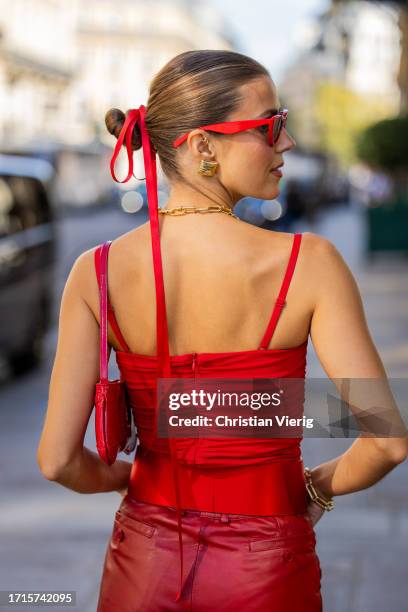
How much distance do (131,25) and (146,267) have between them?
5248 inches

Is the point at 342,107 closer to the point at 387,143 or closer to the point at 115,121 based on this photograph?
the point at 387,143

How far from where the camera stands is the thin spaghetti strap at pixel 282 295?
1.90m

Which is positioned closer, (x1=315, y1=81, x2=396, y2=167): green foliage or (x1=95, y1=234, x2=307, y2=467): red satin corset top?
(x1=95, y1=234, x2=307, y2=467): red satin corset top

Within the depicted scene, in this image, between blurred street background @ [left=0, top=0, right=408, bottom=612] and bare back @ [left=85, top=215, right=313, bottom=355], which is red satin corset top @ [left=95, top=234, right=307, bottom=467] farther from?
blurred street background @ [left=0, top=0, right=408, bottom=612]

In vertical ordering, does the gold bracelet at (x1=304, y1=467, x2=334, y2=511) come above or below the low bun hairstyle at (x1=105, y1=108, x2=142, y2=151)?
below

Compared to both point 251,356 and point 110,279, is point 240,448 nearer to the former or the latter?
point 251,356

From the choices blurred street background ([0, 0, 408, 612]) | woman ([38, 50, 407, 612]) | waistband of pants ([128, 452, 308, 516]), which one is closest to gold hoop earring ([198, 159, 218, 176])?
woman ([38, 50, 407, 612])

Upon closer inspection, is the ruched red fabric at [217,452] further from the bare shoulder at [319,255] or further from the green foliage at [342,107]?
the green foliage at [342,107]

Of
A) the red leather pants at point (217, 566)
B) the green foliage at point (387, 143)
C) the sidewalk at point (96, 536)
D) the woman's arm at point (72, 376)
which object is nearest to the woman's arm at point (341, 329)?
the red leather pants at point (217, 566)

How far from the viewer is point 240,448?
1.94m

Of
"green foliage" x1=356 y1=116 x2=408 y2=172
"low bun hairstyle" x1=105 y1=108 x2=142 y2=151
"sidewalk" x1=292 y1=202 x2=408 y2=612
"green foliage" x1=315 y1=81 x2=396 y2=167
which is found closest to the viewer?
"low bun hairstyle" x1=105 y1=108 x2=142 y2=151

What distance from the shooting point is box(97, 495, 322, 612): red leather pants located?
1.90 m

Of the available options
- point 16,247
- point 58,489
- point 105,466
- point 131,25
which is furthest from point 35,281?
point 131,25

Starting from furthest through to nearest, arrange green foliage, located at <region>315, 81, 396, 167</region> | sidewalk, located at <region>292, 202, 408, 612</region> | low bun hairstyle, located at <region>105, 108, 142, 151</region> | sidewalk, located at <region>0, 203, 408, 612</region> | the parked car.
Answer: green foliage, located at <region>315, 81, 396, 167</region>
the parked car
sidewalk, located at <region>0, 203, 408, 612</region>
sidewalk, located at <region>292, 202, 408, 612</region>
low bun hairstyle, located at <region>105, 108, 142, 151</region>
